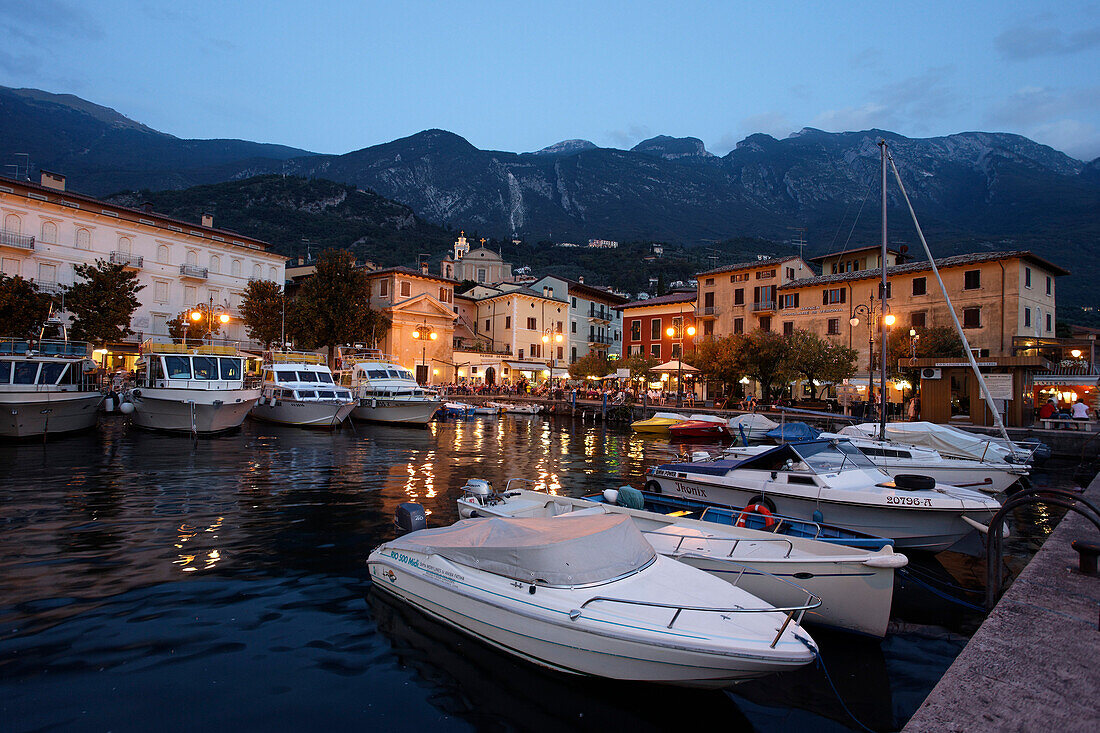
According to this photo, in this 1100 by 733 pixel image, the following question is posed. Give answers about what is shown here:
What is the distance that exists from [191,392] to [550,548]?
25758mm

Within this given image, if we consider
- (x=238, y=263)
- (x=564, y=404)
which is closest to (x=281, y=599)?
(x=564, y=404)

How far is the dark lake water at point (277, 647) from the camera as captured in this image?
5.91 metres

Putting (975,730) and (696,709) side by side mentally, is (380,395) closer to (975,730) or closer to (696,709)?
(696,709)

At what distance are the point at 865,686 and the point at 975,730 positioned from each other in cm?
372

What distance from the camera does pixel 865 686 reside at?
672 cm

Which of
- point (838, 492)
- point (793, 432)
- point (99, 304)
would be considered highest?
point (99, 304)

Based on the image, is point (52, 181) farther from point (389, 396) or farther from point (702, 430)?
point (702, 430)

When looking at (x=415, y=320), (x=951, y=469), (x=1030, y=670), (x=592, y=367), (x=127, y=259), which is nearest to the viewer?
(x=1030, y=670)

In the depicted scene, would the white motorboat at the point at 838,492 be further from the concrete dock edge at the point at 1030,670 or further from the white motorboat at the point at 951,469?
the concrete dock edge at the point at 1030,670

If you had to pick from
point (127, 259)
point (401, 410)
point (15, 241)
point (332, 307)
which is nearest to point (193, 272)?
point (127, 259)

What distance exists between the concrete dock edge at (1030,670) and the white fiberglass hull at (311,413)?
31507mm

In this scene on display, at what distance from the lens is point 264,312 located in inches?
1953

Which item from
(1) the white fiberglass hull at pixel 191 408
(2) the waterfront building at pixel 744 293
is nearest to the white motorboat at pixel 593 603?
(1) the white fiberglass hull at pixel 191 408

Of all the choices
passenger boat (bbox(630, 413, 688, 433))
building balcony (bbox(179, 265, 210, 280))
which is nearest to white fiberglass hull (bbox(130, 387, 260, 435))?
passenger boat (bbox(630, 413, 688, 433))
